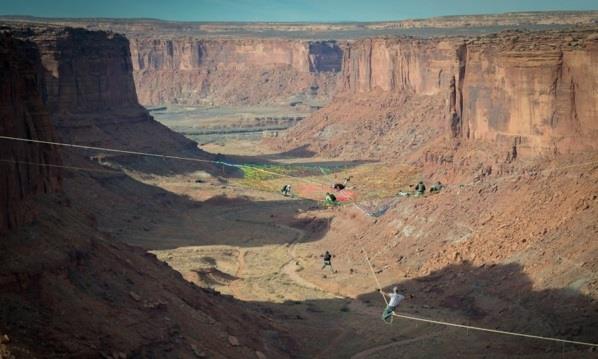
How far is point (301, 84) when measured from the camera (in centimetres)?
17412

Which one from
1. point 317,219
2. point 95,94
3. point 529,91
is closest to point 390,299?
point 529,91

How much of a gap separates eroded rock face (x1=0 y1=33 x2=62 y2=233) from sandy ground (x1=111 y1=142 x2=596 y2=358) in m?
12.3

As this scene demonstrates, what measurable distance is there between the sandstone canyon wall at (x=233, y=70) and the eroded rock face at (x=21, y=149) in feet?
430

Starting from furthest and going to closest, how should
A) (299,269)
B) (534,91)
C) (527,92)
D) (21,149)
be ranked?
(527,92), (534,91), (299,269), (21,149)

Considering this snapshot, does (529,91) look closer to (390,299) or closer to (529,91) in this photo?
(529,91)

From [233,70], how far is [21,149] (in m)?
152

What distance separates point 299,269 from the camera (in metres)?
56.4

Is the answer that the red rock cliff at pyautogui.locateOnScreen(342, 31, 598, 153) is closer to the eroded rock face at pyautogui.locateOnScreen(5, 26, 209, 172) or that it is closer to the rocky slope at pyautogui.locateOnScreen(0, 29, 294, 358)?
the rocky slope at pyautogui.locateOnScreen(0, 29, 294, 358)

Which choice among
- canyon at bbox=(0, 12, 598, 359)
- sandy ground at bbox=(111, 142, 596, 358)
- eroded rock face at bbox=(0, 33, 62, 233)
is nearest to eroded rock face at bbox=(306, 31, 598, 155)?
canyon at bbox=(0, 12, 598, 359)

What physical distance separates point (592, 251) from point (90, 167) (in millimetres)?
46931

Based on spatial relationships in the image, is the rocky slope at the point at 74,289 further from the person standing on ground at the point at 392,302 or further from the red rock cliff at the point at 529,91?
the red rock cliff at the point at 529,91

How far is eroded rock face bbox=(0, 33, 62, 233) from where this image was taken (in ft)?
109

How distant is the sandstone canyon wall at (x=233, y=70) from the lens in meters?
174

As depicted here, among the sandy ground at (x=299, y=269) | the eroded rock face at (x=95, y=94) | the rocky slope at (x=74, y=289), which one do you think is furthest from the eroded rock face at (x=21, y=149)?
the eroded rock face at (x=95, y=94)
